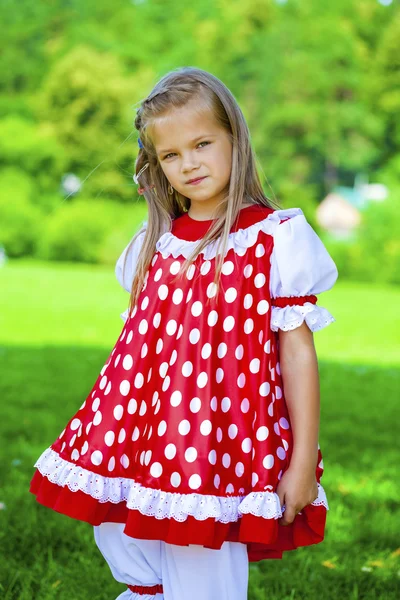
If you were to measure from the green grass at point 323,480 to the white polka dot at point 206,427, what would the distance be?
91 centimetres

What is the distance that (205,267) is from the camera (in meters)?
1.76

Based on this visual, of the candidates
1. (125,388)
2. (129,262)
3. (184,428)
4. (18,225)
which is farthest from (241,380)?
(18,225)

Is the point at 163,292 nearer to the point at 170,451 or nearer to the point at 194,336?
the point at 194,336

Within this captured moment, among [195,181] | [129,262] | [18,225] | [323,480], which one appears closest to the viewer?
[195,181]

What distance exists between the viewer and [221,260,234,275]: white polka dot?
1.73 m

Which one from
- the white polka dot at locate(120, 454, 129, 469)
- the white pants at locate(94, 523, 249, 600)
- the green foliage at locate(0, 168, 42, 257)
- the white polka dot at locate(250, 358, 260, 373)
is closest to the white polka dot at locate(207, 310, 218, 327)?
the white polka dot at locate(250, 358, 260, 373)

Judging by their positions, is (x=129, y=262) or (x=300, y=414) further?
(x=129, y=262)

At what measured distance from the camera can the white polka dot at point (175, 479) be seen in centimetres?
162

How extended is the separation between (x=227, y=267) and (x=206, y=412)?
295mm

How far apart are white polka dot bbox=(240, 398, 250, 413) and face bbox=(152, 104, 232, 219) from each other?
0.43 meters

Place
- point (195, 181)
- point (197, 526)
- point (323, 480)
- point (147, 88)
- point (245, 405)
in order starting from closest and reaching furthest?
point (197, 526), point (245, 405), point (195, 181), point (323, 480), point (147, 88)

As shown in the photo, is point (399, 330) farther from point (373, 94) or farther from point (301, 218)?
point (373, 94)

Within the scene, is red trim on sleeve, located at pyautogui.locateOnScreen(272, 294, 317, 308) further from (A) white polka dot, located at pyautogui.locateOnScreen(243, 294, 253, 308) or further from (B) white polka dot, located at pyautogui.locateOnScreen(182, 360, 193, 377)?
(B) white polka dot, located at pyautogui.locateOnScreen(182, 360, 193, 377)

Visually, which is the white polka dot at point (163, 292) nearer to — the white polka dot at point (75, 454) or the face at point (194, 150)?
the face at point (194, 150)
